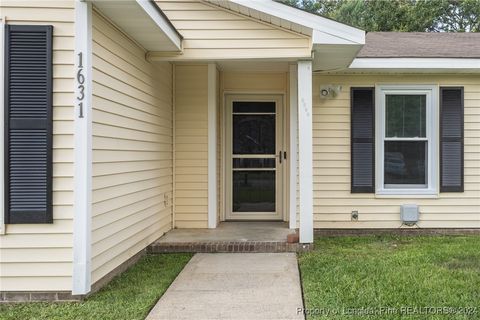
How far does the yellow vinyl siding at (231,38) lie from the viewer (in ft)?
18.0

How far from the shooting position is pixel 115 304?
370 centimetres

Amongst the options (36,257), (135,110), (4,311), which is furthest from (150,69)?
(4,311)

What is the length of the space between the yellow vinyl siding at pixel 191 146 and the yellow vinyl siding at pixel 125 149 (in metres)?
0.43

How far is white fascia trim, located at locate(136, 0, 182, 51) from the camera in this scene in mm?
4113

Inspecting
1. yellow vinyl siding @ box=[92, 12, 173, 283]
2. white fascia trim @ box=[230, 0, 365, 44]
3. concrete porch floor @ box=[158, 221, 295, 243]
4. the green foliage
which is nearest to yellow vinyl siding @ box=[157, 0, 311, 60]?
white fascia trim @ box=[230, 0, 365, 44]

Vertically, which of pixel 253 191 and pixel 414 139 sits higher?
pixel 414 139

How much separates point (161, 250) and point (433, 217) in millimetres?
3981

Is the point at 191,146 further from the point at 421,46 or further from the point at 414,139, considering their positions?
the point at 421,46

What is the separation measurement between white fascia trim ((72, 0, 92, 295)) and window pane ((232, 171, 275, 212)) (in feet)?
12.6

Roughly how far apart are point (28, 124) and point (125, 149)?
120cm

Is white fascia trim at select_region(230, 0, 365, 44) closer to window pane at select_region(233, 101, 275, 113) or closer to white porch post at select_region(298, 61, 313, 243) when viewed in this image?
white porch post at select_region(298, 61, 313, 243)

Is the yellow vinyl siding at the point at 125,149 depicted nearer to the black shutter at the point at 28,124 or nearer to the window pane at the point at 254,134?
the black shutter at the point at 28,124

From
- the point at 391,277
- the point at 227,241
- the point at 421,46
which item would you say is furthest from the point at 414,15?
the point at 391,277

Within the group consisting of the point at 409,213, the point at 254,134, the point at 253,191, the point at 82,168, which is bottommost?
the point at 409,213
